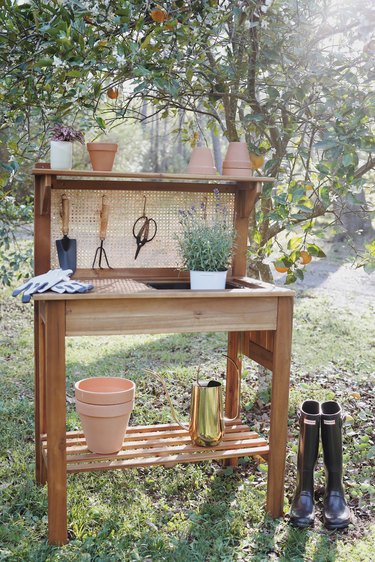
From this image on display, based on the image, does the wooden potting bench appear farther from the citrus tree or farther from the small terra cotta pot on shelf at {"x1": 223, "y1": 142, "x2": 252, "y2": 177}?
the citrus tree

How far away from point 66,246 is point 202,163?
63 cm

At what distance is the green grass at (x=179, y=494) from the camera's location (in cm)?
220

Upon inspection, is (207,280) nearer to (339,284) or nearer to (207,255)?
(207,255)

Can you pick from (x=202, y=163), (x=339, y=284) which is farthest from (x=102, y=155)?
(x=339, y=284)

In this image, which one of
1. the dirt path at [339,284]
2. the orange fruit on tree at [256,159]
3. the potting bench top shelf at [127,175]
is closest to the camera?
the potting bench top shelf at [127,175]

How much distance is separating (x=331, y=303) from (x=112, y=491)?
4.36 metres

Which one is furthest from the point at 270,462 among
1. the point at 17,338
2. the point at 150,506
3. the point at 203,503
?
the point at 17,338

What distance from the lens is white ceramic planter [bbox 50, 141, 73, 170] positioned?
2.34m

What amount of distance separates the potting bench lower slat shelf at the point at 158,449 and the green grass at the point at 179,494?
18 cm

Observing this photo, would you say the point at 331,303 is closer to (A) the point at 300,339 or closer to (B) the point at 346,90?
(A) the point at 300,339

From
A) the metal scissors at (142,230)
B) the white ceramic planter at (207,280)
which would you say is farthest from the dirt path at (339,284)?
the white ceramic planter at (207,280)

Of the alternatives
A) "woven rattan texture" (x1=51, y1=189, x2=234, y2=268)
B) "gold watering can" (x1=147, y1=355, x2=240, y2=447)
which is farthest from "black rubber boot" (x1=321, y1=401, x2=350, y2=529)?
"woven rattan texture" (x1=51, y1=189, x2=234, y2=268)

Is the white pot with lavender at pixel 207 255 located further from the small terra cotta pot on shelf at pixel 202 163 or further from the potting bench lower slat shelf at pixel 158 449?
the potting bench lower slat shelf at pixel 158 449

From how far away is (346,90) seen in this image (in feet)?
8.99
